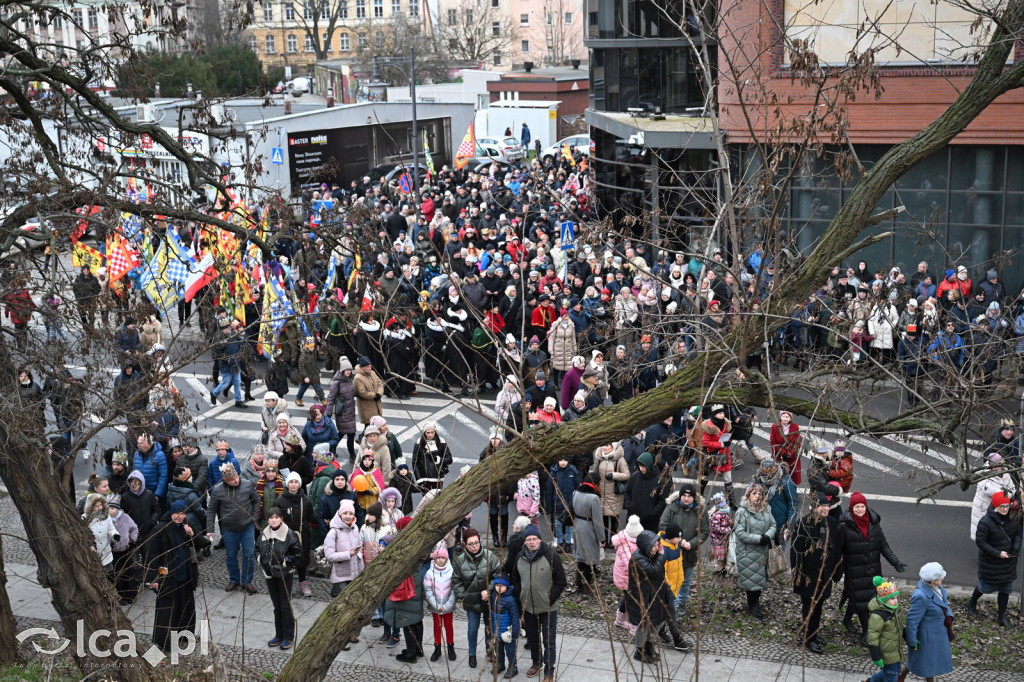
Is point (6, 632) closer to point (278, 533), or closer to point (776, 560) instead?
point (278, 533)

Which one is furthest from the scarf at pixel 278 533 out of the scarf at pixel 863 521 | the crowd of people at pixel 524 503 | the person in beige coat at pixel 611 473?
the scarf at pixel 863 521

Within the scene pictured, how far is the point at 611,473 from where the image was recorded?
42.5ft

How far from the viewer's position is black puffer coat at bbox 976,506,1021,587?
11.2m

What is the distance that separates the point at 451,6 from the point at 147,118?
6730 centimetres

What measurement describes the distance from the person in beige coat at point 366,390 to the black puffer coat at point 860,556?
304 inches

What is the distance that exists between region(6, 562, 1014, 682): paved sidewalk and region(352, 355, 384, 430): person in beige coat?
14.8ft

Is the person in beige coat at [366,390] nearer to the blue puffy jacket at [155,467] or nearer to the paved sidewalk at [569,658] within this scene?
the blue puffy jacket at [155,467]

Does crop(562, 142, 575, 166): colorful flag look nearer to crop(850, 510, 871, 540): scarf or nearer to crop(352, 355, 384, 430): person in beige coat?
crop(352, 355, 384, 430): person in beige coat

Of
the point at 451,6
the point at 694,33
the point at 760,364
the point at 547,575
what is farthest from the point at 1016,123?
the point at 451,6

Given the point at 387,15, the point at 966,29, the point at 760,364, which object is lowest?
the point at 760,364

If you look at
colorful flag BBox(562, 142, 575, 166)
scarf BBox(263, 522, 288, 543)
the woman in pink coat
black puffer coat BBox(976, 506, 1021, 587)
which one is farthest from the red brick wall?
colorful flag BBox(562, 142, 575, 166)

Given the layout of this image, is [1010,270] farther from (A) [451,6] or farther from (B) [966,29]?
(A) [451,6]

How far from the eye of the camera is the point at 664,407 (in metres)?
5.56

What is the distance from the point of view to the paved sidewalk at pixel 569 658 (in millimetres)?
10641
